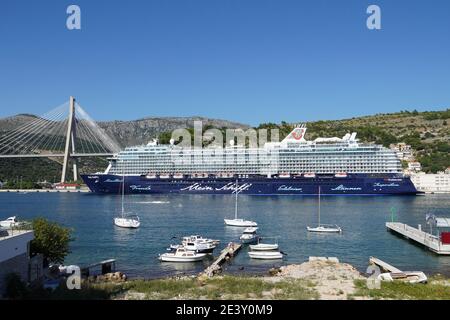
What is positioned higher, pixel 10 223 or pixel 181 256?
pixel 10 223

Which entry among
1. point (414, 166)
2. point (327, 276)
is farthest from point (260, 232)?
A: point (414, 166)

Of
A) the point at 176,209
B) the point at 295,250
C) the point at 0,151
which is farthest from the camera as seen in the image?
the point at 0,151

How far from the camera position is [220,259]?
18.6 meters

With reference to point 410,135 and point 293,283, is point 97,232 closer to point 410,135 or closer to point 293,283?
point 293,283

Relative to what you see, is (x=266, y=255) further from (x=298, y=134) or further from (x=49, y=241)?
(x=298, y=134)

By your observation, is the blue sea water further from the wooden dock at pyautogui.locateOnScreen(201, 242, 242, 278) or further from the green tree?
the green tree

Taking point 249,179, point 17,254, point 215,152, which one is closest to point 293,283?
point 17,254

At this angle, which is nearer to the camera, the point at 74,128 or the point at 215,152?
the point at 215,152

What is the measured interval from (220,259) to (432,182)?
57381 mm

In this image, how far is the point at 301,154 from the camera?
60.6m

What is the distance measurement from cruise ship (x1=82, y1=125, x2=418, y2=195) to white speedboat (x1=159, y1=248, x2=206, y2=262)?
37.5 meters

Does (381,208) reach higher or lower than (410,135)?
lower
